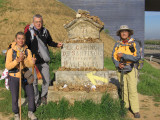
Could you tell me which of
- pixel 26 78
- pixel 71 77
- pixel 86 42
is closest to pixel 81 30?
pixel 86 42

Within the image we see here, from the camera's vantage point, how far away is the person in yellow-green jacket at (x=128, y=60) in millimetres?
4020

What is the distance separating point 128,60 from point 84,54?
1.30 metres

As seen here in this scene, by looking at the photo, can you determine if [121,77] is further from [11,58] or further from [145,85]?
[145,85]

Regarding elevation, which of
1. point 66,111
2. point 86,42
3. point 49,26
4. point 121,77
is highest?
point 49,26

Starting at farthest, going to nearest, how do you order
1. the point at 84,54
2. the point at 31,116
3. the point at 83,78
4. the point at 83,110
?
the point at 84,54 < the point at 83,78 < the point at 83,110 < the point at 31,116

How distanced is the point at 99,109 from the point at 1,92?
355 centimetres

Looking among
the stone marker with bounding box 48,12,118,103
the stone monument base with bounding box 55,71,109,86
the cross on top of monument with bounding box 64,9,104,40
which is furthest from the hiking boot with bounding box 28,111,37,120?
the cross on top of monument with bounding box 64,9,104,40

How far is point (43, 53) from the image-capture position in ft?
14.4

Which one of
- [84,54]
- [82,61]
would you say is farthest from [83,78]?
[84,54]

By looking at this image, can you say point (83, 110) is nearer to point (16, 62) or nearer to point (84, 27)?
point (16, 62)

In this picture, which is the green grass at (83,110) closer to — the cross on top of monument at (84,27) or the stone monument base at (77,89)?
the stone monument base at (77,89)

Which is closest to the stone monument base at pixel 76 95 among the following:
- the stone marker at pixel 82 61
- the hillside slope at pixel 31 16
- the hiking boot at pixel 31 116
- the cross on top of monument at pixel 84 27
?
the stone marker at pixel 82 61

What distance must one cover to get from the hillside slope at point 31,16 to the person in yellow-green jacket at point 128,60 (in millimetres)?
11772

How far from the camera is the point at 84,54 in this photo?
498 cm
